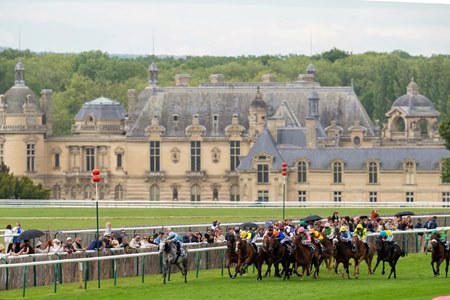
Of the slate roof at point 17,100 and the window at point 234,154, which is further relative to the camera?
the slate roof at point 17,100

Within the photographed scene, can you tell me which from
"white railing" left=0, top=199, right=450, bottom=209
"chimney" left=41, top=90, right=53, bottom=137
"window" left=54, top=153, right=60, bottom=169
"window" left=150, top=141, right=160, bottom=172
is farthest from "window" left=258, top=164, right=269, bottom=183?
"chimney" left=41, top=90, right=53, bottom=137

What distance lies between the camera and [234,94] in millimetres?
125938

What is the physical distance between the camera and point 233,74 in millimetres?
172750

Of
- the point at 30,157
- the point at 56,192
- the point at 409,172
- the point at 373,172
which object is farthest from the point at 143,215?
the point at 30,157

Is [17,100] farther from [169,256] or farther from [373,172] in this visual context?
[169,256]

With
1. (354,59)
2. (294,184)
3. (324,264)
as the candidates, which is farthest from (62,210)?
(354,59)

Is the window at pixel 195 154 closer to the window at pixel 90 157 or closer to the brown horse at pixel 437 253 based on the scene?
the window at pixel 90 157

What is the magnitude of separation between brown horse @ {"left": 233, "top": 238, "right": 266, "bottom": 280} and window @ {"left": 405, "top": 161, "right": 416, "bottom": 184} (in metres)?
58.1

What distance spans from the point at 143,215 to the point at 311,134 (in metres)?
23.9

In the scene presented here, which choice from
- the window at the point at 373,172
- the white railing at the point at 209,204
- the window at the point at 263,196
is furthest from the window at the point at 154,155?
the window at the point at 373,172

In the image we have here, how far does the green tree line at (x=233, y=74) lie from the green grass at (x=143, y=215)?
141ft

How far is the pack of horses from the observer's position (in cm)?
5359

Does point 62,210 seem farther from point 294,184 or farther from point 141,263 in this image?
point 141,263

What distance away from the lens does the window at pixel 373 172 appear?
112 metres
